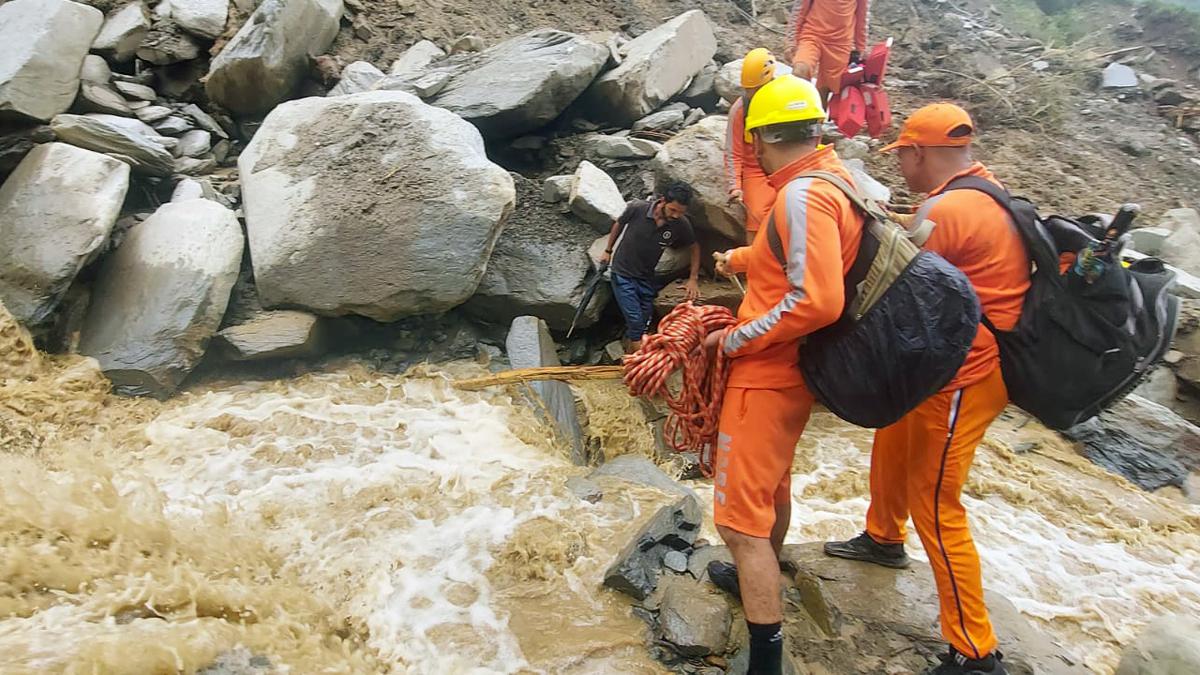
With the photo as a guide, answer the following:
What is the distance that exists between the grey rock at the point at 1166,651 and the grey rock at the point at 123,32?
7999 mm

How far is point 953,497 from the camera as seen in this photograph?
7.81 feet

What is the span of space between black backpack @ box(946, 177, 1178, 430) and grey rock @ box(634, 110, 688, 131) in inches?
180

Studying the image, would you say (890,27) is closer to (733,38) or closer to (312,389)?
(733,38)

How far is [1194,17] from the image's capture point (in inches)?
442

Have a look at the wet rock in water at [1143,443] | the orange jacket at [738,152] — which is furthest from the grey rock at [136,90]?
the wet rock in water at [1143,443]

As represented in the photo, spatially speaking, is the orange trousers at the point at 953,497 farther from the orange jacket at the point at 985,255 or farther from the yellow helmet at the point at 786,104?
the yellow helmet at the point at 786,104

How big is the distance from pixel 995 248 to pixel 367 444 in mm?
3547

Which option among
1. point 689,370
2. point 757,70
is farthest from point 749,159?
point 689,370

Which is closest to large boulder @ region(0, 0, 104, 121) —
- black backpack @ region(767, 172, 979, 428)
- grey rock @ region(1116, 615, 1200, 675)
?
black backpack @ region(767, 172, 979, 428)

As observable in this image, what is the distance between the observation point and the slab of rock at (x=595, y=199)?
589cm

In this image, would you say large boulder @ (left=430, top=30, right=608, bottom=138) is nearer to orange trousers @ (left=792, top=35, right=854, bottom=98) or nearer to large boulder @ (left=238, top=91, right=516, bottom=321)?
large boulder @ (left=238, top=91, right=516, bottom=321)

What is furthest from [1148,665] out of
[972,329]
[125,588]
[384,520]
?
[125,588]

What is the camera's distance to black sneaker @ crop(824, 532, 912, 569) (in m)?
3.03

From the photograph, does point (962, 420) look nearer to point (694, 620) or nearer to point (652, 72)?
point (694, 620)
